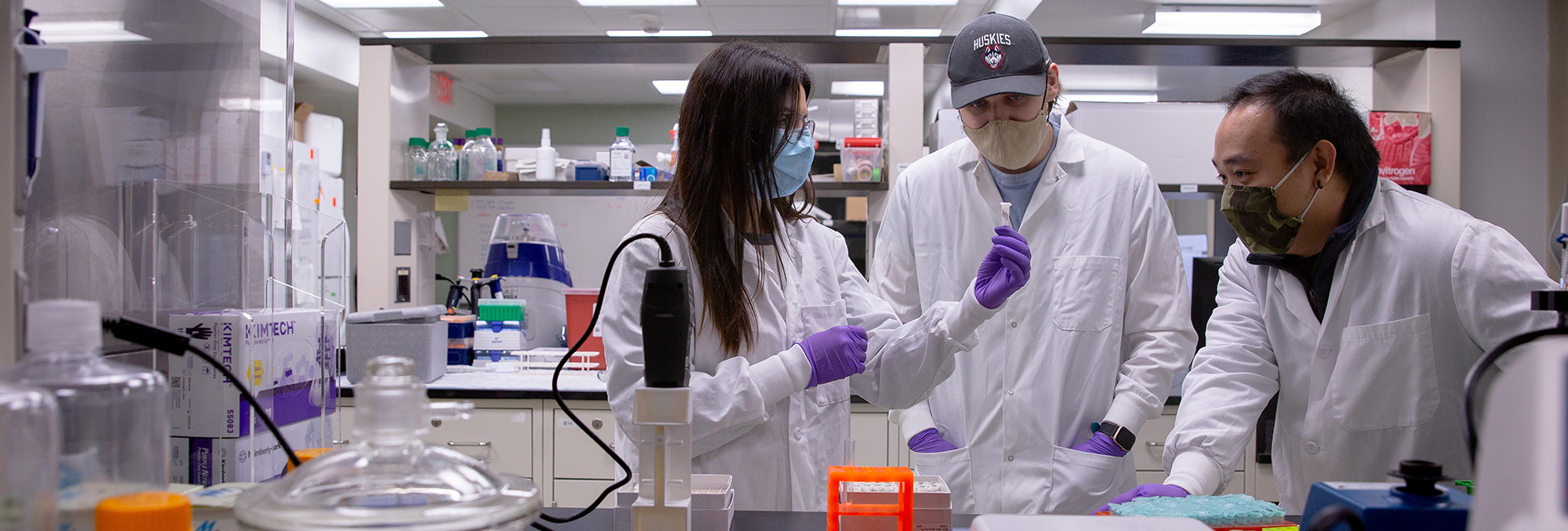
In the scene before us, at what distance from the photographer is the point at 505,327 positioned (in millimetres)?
2885

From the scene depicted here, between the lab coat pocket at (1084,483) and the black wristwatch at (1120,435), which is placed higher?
the black wristwatch at (1120,435)

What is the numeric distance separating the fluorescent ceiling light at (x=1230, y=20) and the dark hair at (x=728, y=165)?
4.16m

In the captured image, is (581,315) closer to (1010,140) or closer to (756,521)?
(1010,140)

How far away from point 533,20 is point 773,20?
5.00 ft

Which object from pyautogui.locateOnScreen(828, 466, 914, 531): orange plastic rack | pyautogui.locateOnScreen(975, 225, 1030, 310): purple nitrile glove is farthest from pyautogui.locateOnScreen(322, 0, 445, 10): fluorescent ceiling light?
pyautogui.locateOnScreen(828, 466, 914, 531): orange plastic rack

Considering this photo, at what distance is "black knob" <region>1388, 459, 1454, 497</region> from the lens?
0.65m

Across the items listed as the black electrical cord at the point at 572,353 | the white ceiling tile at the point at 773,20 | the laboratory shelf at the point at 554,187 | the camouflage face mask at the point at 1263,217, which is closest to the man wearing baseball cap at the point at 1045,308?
the camouflage face mask at the point at 1263,217

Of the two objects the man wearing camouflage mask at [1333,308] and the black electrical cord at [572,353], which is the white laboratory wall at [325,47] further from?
the man wearing camouflage mask at [1333,308]

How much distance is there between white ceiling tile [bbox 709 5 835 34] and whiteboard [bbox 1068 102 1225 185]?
2.46 meters

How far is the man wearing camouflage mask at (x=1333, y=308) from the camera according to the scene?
4.15ft

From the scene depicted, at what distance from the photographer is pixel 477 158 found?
3057mm

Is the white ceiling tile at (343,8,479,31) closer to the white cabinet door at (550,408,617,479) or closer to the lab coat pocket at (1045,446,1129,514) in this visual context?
the white cabinet door at (550,408,617,479)

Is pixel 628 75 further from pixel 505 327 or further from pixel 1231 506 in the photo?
pixel 1231 506

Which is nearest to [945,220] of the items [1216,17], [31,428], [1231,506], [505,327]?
[1231,506]
